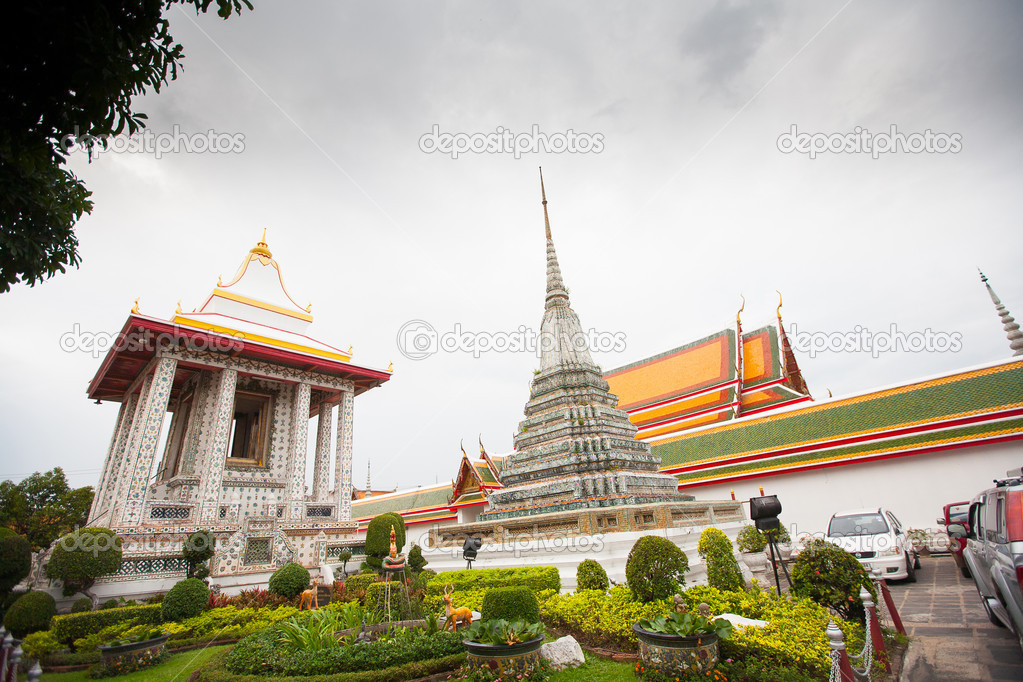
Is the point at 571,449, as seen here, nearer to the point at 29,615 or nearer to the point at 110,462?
the point at 29,615

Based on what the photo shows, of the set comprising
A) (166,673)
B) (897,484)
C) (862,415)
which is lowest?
(166,673)

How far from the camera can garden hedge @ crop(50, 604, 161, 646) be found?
289 inches

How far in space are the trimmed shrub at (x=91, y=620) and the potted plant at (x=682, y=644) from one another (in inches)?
323

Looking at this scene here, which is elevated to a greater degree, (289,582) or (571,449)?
(571,449)

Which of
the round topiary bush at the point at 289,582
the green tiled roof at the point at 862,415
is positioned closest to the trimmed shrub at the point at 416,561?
the round topiary bush at the point at 289,582

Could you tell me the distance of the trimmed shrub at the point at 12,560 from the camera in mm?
8734

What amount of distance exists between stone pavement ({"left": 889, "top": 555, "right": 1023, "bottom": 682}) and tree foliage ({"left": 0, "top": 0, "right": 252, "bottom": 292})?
24.9ft

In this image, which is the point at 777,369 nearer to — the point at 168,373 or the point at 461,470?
the point at 461,470

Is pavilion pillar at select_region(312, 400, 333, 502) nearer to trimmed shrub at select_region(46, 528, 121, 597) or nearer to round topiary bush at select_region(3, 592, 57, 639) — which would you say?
trimmed shrub at select_region(46, 528, 121, 597)

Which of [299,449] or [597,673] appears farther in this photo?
[299,449]

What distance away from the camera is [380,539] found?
11891 millimetres

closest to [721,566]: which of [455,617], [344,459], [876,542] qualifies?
[455,617]

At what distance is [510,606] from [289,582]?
701 cm

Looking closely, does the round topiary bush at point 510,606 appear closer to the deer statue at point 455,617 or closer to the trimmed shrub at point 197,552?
the deer statue at point 455,617
